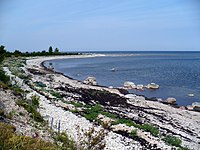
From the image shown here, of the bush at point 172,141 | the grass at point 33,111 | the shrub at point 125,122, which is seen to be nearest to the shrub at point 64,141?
the grass at point 33,111

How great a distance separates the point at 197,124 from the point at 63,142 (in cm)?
1082

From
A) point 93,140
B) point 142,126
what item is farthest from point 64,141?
point 142,126

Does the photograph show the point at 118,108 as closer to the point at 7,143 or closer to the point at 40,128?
the point at 40,128

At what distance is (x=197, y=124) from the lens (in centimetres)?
1641

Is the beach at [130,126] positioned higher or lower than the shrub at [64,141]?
lower

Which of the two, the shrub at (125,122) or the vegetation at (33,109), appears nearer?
the vegetation at (33,109)

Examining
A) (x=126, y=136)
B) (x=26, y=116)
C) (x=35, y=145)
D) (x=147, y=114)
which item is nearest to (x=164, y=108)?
(x=147, y=114)

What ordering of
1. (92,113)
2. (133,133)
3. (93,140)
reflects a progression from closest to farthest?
(93,140) < (133,133) < (92,113)

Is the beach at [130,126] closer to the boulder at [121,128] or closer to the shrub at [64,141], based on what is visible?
the boulder at [121,128]

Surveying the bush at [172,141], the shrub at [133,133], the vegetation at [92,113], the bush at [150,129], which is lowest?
the bush at [172,141]

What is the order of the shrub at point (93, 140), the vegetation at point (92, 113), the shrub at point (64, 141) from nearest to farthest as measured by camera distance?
the shrub at point (93, 140) → the shrub at point (64, 141) → the vegetation at point (92, 113)

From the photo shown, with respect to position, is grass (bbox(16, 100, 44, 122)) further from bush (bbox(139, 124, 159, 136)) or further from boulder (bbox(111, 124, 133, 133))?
bush (bbox(139, 124, 159, 136))

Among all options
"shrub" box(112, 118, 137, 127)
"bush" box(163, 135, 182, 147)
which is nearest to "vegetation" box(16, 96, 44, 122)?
"shrub" box(112, 118, 137, 127)

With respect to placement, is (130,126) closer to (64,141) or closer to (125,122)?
(125,122)
